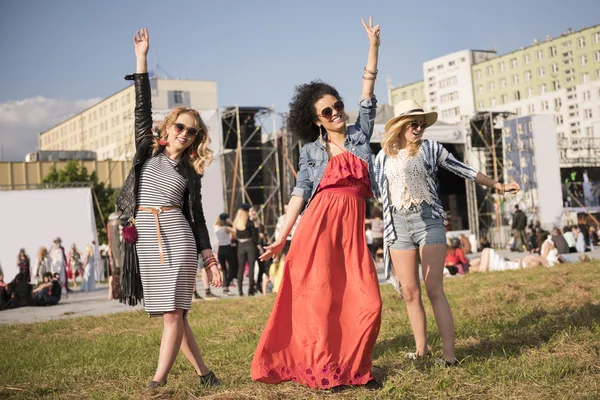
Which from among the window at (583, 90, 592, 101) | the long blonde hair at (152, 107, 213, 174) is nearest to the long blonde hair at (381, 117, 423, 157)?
the long blonde hair at (152, 107, 213, 174)

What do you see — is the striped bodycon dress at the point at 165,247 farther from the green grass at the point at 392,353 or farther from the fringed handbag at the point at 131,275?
the green grass at the point at 392,353

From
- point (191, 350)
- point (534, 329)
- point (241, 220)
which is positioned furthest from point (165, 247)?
point (241, 220)

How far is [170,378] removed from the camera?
16.4 feet

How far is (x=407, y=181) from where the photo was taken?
5.00 m

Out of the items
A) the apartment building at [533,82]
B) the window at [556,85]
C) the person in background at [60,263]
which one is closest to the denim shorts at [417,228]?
the person in background at [60,263]

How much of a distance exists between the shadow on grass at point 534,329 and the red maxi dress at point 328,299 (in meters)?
1.10

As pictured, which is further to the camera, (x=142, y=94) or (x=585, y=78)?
(x=585, y=78)

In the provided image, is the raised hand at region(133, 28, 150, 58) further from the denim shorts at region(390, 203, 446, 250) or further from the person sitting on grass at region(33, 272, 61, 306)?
the person sitting on grass at region(33, 272, 61, 306)

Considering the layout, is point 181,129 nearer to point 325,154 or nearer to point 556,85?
point 325,154

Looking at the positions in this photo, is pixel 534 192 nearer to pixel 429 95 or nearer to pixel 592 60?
pixel 592 60

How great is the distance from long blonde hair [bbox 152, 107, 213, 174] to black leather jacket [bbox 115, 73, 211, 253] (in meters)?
0.04

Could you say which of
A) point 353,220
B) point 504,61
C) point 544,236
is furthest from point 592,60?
point 353,220

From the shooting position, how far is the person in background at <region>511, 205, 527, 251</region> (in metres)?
25.4

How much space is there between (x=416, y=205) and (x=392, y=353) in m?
1.18
